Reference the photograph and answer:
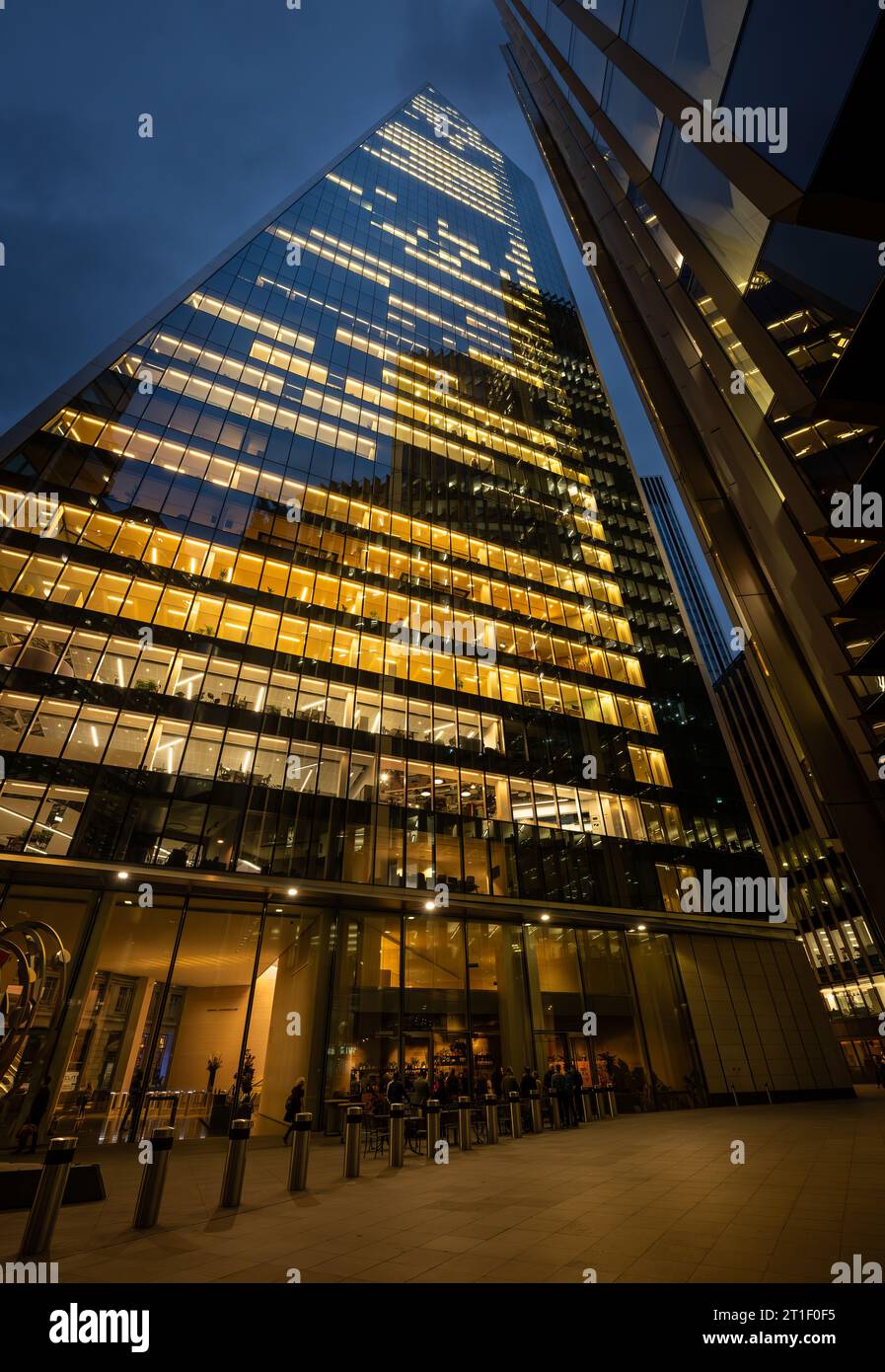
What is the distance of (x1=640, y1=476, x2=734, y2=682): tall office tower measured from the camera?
117688 mm

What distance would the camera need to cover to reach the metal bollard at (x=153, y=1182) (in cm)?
750

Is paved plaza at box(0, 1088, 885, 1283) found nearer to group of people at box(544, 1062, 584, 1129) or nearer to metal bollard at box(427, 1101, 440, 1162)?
metal bollard at box(427, 1101, 440, 1162)

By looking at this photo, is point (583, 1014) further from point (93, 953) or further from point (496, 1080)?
point (93, 953)

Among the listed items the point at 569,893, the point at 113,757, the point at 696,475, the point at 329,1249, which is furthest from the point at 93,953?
the point at 696,475

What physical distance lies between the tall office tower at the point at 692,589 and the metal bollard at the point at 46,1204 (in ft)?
400

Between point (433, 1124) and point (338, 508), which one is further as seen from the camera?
point (338, 508)

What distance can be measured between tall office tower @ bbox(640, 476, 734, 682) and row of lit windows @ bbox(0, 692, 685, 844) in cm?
9918

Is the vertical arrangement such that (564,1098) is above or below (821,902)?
below

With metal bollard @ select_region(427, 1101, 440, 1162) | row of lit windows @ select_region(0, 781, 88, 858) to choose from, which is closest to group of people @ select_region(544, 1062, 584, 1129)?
metal bollard @ select_region(427, 1101, 440, 1162)

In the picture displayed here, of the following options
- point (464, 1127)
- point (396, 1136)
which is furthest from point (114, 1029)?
point (464, 1127)

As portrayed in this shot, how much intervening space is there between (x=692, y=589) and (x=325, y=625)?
378ft

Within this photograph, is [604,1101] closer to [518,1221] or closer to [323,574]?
[518,1221]

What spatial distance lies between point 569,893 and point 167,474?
25479 mm

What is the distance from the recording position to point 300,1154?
32.7ft
